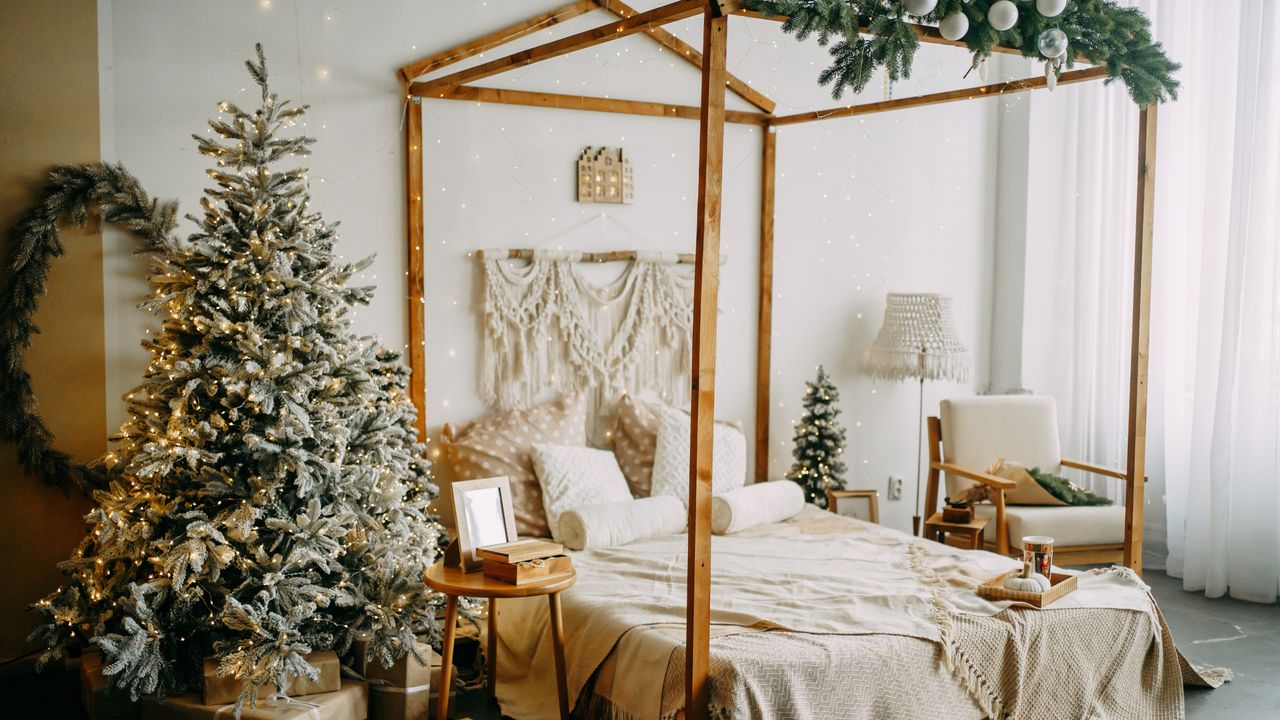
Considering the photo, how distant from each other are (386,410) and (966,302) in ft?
12.2

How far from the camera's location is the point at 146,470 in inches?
120

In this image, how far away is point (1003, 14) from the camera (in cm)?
287

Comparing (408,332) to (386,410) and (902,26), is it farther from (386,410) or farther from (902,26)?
(902,26)

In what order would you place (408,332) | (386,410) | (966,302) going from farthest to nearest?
(966,302) → (408,332) → (386,410)

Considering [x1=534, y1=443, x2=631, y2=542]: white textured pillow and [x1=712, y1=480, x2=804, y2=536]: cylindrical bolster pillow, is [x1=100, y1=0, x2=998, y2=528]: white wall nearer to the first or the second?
[x1=534, y1=443, x2=631, y2=542]: white textured pillow

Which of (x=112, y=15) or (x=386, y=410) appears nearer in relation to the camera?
(x=386, y=410)

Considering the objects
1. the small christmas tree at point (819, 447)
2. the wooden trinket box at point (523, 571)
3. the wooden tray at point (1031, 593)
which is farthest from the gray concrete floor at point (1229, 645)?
the wooden trinket box at point (523, 571)

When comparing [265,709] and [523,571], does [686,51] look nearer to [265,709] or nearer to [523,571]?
[523,571]

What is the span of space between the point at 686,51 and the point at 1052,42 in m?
2.24

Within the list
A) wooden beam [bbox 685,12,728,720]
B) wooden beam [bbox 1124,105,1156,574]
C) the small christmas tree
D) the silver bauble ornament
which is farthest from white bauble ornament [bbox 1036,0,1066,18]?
the small christmas tree

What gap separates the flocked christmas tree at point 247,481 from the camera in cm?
307

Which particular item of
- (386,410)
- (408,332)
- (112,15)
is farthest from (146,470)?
(112,15)

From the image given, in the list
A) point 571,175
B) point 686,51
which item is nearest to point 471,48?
point 571,175

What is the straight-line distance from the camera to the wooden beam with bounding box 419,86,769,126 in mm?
4449
